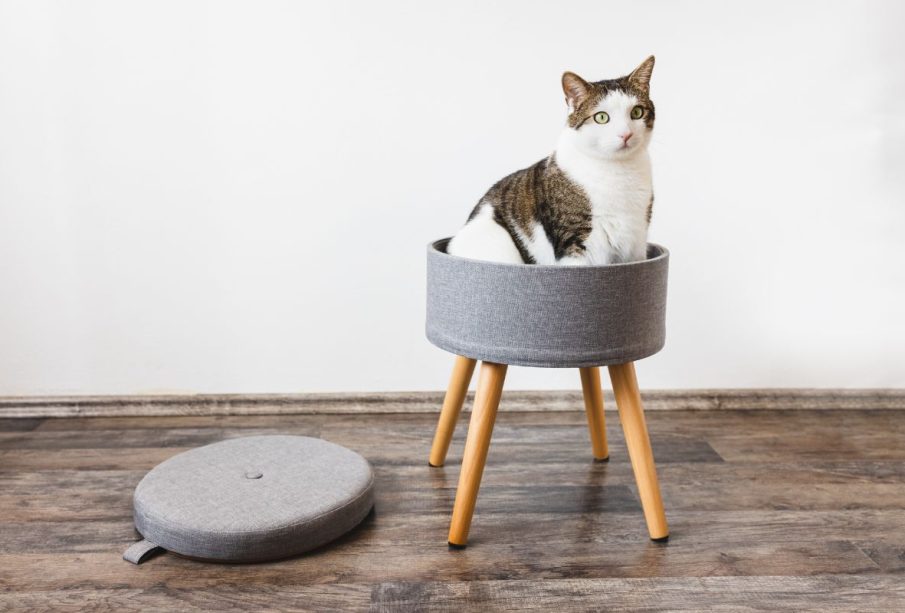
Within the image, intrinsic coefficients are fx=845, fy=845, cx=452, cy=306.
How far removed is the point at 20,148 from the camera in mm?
2021

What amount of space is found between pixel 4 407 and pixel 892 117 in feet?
7.64

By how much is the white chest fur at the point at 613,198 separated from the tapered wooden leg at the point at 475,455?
0.85 feet

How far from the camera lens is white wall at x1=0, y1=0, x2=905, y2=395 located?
2.00m

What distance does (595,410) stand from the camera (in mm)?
1835

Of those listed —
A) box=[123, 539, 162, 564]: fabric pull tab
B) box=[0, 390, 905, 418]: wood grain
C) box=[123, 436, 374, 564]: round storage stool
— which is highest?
box=[123, 436, 374, 564]: round storage stool

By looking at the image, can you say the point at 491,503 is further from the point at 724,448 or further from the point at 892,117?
the point at 892,117

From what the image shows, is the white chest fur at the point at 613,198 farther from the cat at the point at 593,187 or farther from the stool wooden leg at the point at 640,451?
the stool wooden leg at the point at 640,451

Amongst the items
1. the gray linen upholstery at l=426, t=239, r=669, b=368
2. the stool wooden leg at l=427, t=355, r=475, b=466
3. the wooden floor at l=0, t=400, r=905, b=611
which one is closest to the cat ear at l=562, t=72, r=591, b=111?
the gray linen upholstery at l=426, t=239, r=669, b=368

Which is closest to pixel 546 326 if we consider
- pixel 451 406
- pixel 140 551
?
pixel 451 406

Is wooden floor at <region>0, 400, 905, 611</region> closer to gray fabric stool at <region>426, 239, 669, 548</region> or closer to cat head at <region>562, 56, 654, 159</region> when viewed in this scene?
gray fabric stool at <region>426, 239, 669, 548</region>

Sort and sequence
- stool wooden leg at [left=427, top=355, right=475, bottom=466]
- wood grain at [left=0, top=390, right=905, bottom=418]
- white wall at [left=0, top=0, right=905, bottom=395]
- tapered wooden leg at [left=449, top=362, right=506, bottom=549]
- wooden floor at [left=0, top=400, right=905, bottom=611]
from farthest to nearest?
wood grain at [left=0, top=390, right=905, bottom=418]
white wall at [left=0, top=0, right=905, bottom=395]
stool wooden leg at [left=427, top=355, right=475, bottom=466]
tapered wooden leg at [left=449, top=362, right=506, bottom=549]
wooden floor at [left=0, top=400, right=905, bottom=611]

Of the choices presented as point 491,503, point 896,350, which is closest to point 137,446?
point 491,503

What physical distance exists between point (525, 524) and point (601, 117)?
0.74 meters

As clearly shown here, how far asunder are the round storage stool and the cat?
506mm
